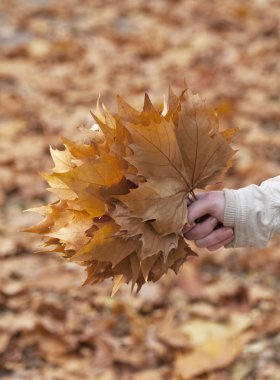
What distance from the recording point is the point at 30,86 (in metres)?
4.37

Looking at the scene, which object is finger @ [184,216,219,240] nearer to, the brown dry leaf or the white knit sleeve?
the white knit sleeve

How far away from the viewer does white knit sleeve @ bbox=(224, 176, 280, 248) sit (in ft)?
5.05

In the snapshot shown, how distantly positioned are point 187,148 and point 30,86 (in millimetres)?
3036

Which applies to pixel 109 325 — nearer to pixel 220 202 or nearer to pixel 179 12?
pixel 220 202

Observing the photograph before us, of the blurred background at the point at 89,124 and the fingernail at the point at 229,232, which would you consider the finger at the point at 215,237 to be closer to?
the fingernail at the point at 229,232

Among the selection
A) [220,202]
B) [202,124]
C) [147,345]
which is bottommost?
[147,345]

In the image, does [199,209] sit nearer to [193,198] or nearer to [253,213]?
[193,198]

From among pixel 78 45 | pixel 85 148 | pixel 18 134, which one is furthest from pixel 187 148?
pixel 78 45

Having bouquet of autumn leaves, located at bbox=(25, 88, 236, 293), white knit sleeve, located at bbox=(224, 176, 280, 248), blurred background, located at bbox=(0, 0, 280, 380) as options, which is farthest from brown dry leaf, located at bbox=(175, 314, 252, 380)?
bouquet of autumn leaves, located at bbox=(25, 88, 236, 293)

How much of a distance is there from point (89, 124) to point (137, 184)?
7.51 feet

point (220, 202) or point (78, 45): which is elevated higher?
point (78, 45)

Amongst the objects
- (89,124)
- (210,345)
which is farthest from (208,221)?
(89,124)

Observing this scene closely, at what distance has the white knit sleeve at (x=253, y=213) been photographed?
1.54 m

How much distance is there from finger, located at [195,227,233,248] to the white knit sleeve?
14 mm
